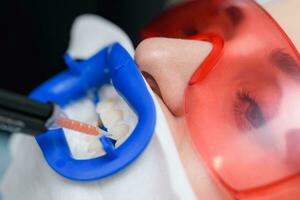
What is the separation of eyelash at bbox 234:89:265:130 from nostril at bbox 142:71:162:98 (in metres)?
0.08

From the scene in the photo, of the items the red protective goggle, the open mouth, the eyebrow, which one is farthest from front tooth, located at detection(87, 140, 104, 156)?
the eyebrow

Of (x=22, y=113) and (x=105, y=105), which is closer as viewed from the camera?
(x=22, y=113)

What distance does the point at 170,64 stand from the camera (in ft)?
1.62

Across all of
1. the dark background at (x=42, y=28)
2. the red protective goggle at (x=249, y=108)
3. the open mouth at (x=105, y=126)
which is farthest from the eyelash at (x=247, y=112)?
the dark background at (x=42, y=28)

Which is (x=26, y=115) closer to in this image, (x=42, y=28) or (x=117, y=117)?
(x=117, y=117)

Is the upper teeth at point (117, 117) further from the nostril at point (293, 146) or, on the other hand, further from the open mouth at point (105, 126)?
the nostril at point (293, 146)

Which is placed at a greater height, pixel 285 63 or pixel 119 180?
pixel 285 63

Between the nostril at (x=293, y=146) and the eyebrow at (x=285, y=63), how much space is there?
0.05 meters

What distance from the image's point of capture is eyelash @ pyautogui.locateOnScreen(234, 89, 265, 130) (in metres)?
0.46

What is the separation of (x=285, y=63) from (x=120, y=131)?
0.18m

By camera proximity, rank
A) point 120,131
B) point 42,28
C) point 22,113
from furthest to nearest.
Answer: point 42,28 → point 120,131 → point 22,113

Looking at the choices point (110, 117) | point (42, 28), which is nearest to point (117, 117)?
point (110, 117)

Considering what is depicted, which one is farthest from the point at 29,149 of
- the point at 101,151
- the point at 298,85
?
the point at 298,85

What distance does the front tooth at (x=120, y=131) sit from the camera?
1.67 ft
